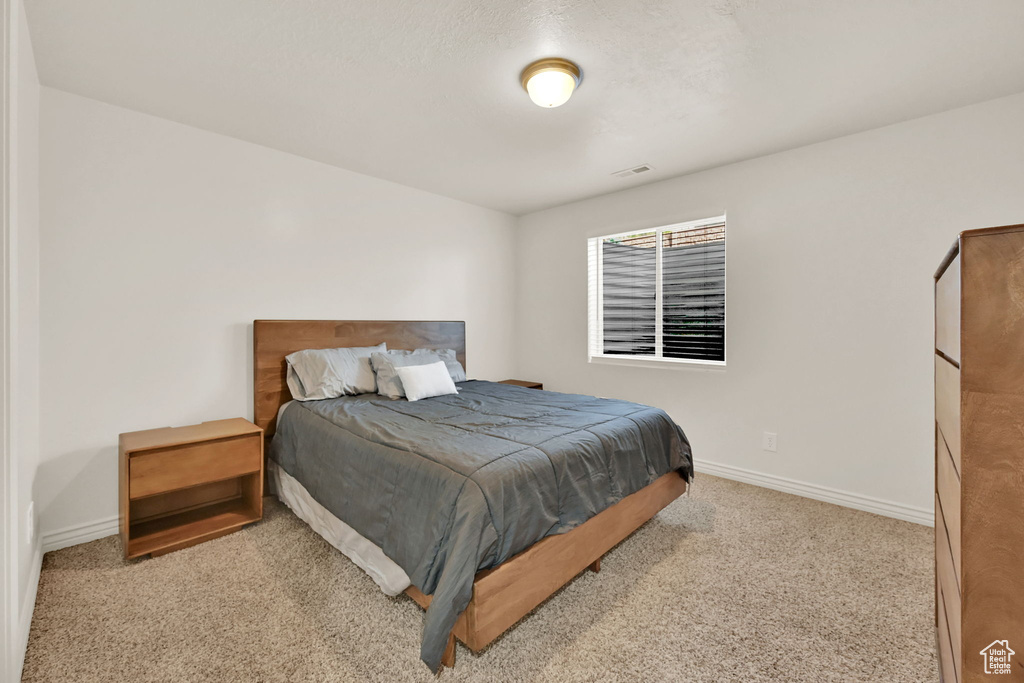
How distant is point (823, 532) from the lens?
99.0 inches

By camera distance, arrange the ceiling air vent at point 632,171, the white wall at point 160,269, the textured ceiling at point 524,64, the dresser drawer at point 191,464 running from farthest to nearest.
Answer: the ceiling air vent at point 632,171 < the white wall at point 160,269 < the dresser drawer at point 191,464 < the textured ceiling at point 524,64

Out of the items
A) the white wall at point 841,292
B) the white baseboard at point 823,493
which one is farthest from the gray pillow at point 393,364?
the white baseboard at point 823,493

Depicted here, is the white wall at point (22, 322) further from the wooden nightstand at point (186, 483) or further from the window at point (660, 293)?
the window at point (660, 293)

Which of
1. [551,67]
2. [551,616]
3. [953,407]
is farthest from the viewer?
[551,67]

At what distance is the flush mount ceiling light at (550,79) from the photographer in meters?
2.04

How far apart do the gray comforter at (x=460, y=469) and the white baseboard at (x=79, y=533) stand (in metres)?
0.86

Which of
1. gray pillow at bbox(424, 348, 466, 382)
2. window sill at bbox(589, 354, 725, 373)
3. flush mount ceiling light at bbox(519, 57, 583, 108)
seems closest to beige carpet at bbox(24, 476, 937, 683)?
window sill at bbox(589, 354, 725, 373)

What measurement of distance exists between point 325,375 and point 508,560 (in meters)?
1.97

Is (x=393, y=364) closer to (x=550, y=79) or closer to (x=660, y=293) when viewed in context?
(x=550, y=79)

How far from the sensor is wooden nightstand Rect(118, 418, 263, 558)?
7.16 ft

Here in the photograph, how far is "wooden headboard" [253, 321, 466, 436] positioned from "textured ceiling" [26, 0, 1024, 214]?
126cm

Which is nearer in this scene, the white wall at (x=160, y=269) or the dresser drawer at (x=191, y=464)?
the dresser drawer at (x=191, y=464)

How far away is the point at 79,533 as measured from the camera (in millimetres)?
2357

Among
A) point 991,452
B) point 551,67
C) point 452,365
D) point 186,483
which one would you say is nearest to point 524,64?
point 551,67
